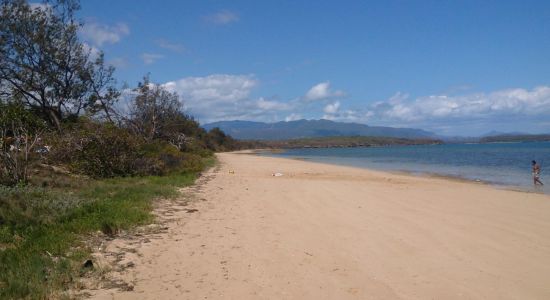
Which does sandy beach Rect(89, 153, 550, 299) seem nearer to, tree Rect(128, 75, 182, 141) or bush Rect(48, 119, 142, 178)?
bush Rect(48, 119, 142, 178)

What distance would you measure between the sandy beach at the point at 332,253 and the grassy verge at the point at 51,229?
0.49 metres

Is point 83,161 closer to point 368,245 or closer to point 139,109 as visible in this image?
point 368,245

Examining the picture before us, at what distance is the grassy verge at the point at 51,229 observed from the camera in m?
4.85

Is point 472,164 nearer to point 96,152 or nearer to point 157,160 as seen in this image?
point 157,160

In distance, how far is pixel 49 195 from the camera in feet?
29.7

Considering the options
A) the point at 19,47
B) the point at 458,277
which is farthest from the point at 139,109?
the point at 458,277

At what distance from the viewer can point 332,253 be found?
21.8ft

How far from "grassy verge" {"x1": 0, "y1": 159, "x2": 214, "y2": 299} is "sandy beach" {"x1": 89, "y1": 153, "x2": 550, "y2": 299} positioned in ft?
1.59

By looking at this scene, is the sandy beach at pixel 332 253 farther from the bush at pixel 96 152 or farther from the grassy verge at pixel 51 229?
the bush at pixel 96 152

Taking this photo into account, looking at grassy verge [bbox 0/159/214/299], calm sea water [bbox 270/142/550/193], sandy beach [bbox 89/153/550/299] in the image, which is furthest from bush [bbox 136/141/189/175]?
calm sea water [bbox 270/142/550/193]

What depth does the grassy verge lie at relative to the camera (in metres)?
4.85

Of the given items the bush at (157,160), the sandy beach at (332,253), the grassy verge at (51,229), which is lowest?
the sandy beach at (332,253)

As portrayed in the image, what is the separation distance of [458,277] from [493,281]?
0.41 metres

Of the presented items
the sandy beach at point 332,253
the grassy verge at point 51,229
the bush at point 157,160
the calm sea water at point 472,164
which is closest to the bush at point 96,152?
the bush at point 157,160
